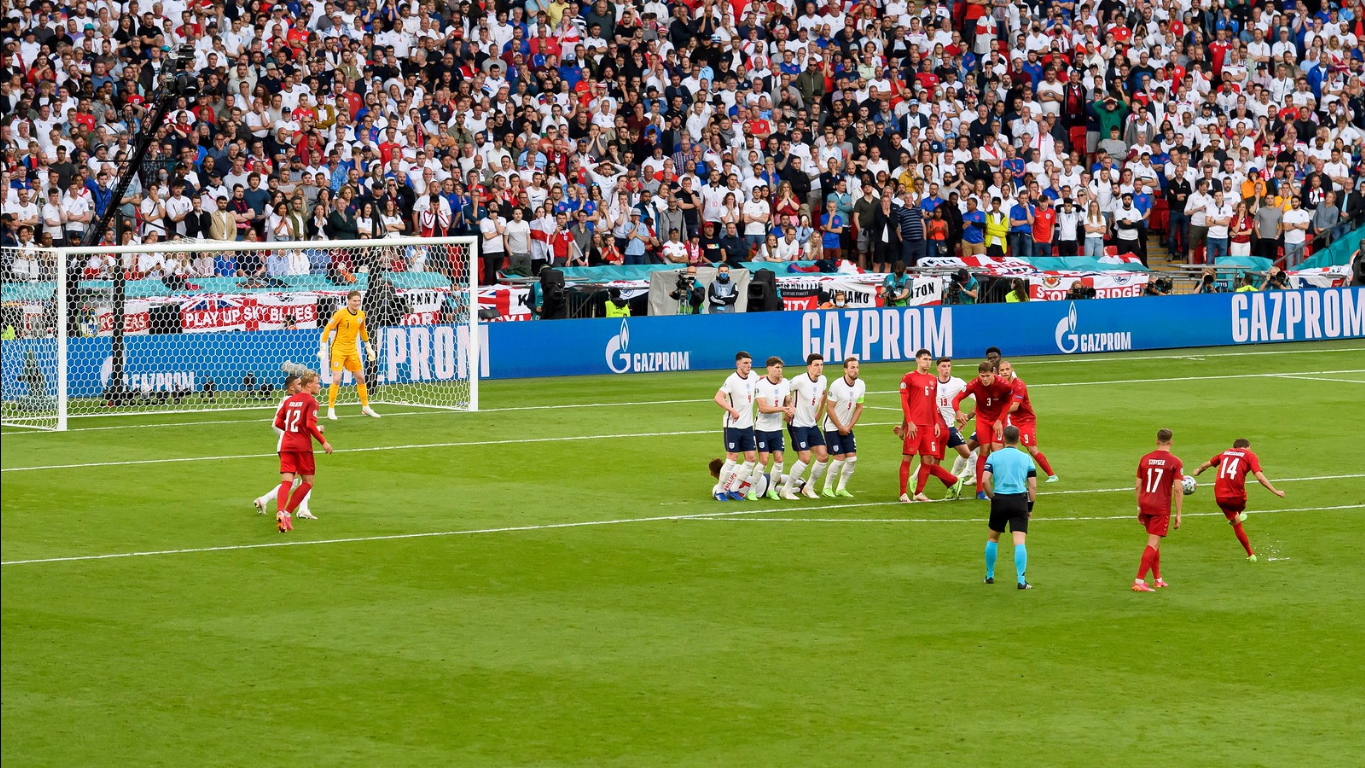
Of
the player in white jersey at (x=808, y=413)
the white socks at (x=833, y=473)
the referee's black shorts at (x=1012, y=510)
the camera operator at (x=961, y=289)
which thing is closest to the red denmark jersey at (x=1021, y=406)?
the white socks at (x=833, y=473)

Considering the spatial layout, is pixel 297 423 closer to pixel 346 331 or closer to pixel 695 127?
pixel 346 331

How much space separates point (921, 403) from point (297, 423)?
662 centimetres

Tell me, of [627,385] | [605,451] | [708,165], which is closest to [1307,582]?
[605,451]

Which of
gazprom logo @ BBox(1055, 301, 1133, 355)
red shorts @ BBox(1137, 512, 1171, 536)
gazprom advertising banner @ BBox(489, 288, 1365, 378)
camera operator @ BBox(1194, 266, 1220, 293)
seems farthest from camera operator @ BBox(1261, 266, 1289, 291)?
red shorts @ BBox(1137, 512, 1171, 536)

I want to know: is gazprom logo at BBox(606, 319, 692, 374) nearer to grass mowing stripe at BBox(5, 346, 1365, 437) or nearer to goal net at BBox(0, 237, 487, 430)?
goal net at BBox(0, 237, 487, 430)

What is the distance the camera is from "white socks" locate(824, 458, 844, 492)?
69.3 ft

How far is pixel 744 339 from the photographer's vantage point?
34531 mm

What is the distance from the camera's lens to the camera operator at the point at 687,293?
1380 inches

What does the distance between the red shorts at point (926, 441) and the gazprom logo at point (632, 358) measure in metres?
14.3

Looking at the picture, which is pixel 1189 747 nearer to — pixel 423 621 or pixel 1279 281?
pixel 423 621

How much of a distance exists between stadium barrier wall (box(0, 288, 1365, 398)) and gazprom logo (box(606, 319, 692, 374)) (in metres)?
0.02

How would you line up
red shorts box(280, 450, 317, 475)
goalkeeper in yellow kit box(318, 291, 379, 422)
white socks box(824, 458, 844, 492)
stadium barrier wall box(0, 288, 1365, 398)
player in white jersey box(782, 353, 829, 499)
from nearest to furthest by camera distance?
red shorts box(280, 450, 317, 475), player in white jersey box(782, 353, 829, 499), white socks box(824, 458, 844, 492), goalkeeper in yellow kit box(318, 291, 379, 422), stadium barrier wall box(0, 288, 1365, 398)

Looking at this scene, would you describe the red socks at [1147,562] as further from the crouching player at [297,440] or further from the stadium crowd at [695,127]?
the stadium crowd at [695,127]

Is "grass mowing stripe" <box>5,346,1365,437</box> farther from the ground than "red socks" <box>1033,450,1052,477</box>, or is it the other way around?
"grass mowing stripe" <box>5,346,1365,437</box>
